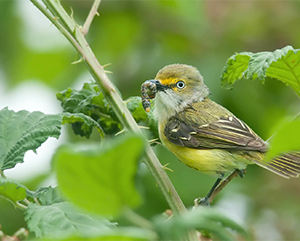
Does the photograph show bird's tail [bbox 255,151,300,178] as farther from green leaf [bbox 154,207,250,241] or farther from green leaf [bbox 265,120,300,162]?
green leaf [bbox 265,120,300,162]

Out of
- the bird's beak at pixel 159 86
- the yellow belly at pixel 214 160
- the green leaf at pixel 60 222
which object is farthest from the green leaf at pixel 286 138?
the bird's beak at pixel 159 86

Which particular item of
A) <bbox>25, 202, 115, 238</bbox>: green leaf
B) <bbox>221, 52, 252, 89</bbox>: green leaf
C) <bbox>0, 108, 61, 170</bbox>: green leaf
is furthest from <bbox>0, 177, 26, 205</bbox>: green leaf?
<bbox>221, 52, 252, 89</bbox>: green leaf

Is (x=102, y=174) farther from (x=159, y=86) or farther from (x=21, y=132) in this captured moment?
(x=159, y=86)

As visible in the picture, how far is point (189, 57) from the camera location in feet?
17.7

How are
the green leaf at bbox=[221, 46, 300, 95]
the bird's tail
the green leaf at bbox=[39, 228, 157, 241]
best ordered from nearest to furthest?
the green leaf at bbox=[39, 228, 157, 241]
the green leaf at bbox=[221, 46, 300, 95]
the bird's tail

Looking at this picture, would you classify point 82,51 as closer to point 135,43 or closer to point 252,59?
point 252,59

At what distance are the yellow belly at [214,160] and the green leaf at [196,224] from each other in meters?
2.55

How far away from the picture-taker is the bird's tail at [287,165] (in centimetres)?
327

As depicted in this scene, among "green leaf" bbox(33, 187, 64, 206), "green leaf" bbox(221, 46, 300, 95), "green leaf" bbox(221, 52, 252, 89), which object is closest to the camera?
"green leaf" bbox(33, 187, 64, 206)

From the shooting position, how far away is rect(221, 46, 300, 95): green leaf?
90.0 inches

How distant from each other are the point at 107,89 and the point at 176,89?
2.19 m

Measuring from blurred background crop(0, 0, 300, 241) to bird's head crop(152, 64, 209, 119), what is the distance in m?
0.39

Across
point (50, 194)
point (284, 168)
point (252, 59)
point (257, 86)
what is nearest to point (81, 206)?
point (50, 194)

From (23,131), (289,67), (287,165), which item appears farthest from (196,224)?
(287,165)
